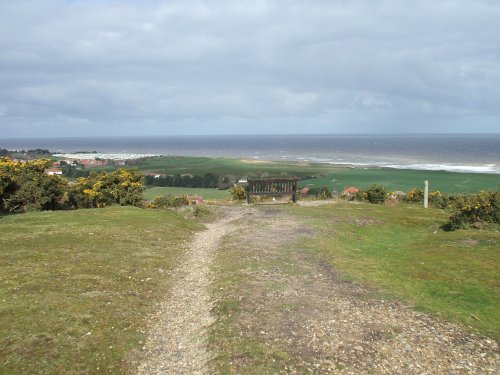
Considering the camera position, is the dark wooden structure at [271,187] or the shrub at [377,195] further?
the shrub at [377,195]

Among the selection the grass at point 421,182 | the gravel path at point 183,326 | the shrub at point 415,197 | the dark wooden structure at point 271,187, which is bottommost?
the grass at point 421,182

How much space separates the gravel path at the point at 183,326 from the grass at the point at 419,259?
4.98 meters

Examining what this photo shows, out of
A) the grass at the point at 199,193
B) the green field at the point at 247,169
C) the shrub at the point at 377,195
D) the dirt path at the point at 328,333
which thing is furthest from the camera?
the green field at the point at 247,169

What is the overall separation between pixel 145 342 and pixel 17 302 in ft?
11.9

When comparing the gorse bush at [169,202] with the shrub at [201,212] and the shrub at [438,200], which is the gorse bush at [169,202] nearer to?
the shrub at [201,212]

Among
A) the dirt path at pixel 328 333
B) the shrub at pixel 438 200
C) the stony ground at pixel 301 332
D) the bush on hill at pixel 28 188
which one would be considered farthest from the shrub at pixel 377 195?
the bush on hill at pixel 28 188

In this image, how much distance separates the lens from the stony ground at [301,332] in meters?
8.16

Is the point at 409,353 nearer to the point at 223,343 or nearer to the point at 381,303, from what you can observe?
the point at 381,303

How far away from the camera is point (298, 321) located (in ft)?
32.1

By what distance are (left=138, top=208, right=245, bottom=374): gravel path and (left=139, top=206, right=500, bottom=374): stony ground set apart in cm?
2

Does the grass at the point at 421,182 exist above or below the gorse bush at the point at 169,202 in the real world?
below

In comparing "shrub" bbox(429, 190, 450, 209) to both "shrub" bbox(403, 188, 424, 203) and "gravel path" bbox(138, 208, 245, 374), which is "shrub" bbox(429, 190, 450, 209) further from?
"gravel path" bbox(138, 208, 245, 374)

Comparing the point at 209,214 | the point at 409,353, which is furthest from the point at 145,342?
the point at 209,214

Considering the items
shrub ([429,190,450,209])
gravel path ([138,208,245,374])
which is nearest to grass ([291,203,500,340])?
gravel path ([138,208,245,374])
